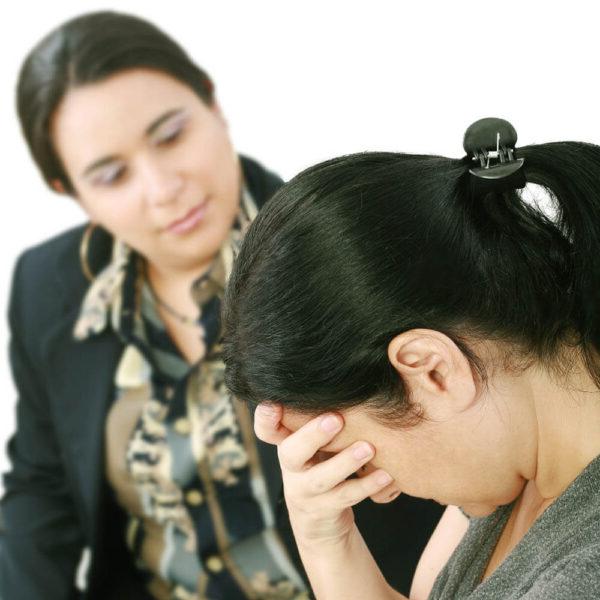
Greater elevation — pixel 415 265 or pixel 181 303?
pixel 415 265

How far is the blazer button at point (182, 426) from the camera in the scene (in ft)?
5.81

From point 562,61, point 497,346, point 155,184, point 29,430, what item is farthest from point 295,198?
point 29,430

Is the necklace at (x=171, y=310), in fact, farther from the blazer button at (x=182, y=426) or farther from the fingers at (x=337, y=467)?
the fingers at (x=337, y=467)

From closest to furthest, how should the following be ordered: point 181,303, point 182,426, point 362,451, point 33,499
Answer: point 362,451 → point 182,426 → point 181,303 → point 33,499

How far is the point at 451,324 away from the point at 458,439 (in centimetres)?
13

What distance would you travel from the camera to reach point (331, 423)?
86 cm

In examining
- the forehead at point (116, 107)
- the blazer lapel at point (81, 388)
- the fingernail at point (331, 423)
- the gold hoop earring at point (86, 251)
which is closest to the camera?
the fingernail at point (331, 423)

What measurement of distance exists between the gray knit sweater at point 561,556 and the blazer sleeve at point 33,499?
1.26 metres

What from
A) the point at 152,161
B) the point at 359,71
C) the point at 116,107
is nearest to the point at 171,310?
the point at 152,161

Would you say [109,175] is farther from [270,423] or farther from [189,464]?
[270,423]

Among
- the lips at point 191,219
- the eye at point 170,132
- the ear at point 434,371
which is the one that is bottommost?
the ear at point 434,371

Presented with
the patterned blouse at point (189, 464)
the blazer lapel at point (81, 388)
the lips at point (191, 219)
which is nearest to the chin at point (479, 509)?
the patterned blouse at point (189, 464)

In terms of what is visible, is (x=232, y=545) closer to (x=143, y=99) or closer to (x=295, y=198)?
(x=143, y=99)

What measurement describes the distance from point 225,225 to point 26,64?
1.62 ft
